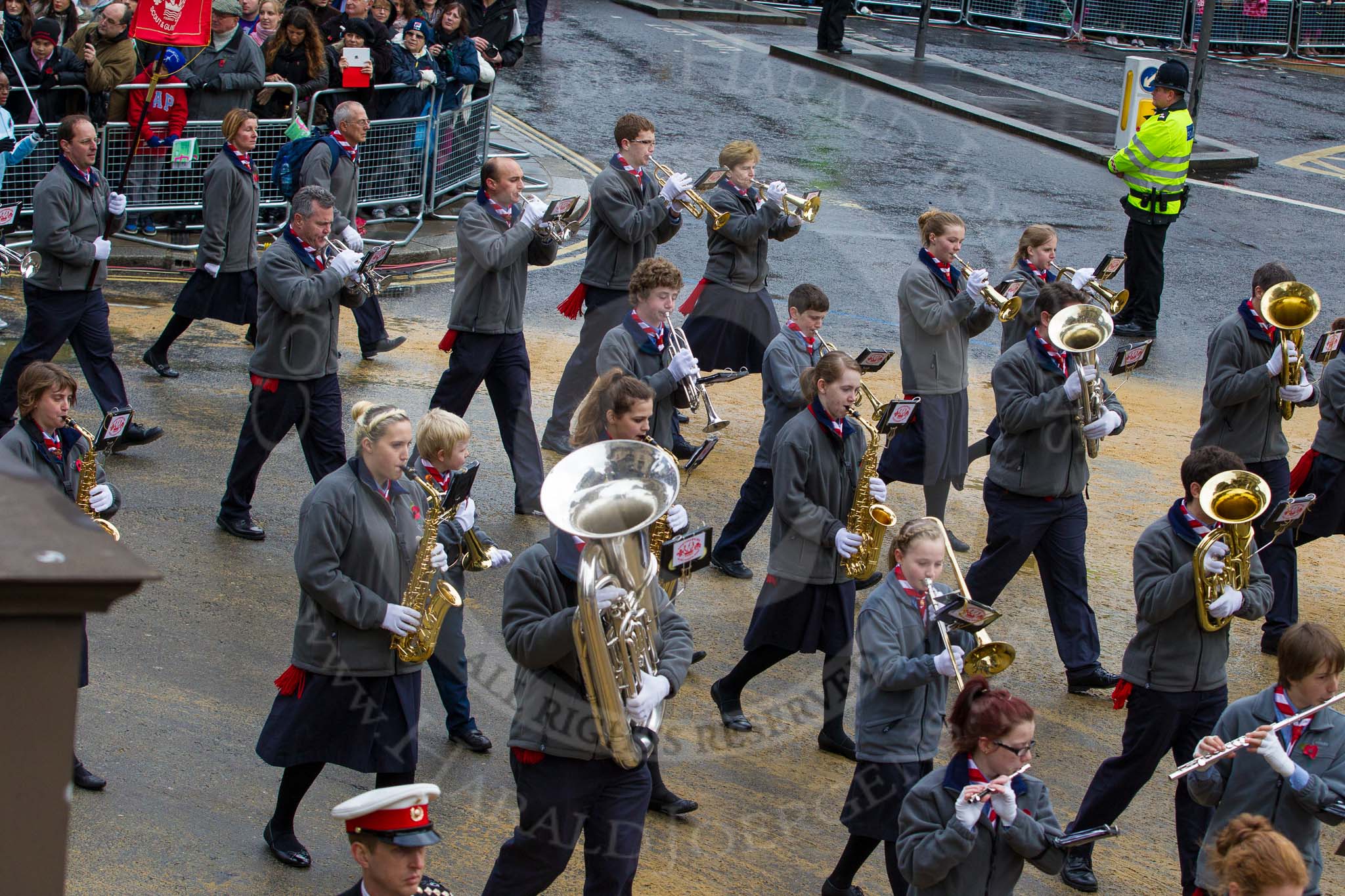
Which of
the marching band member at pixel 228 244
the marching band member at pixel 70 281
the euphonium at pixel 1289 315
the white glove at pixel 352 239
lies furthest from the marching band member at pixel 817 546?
the marching band member at pixel 228 244

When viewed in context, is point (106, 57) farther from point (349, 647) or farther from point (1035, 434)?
point (349, 647)

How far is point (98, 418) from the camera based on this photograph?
9.61 metres

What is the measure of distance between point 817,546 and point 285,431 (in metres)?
3.08

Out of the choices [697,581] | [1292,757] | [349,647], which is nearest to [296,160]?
[697,581]

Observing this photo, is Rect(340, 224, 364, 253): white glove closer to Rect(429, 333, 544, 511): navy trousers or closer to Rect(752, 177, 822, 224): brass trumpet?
Rect(429, 333, 544, 511): navy trousers

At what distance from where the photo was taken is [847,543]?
22.1 ft

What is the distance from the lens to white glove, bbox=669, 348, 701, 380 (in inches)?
310

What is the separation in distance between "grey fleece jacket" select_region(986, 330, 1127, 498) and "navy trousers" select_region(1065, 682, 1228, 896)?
166 centimetres

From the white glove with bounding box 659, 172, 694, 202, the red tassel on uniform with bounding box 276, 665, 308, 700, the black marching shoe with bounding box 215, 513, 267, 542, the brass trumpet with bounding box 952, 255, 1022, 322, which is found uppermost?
the white glove with bounding box 659, 172, 694, 202

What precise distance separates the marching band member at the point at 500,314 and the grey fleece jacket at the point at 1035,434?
8.96 ft

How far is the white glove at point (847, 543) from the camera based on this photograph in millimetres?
6734

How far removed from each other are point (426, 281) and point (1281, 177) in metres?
11.0

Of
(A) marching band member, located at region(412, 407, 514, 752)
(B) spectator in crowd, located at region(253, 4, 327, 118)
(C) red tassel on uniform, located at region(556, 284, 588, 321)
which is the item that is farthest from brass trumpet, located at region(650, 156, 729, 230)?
(B) spectator in crowd, located at region(253, 4, 327, 118)

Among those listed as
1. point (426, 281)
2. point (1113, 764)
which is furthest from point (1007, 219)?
point (1113, 764)
